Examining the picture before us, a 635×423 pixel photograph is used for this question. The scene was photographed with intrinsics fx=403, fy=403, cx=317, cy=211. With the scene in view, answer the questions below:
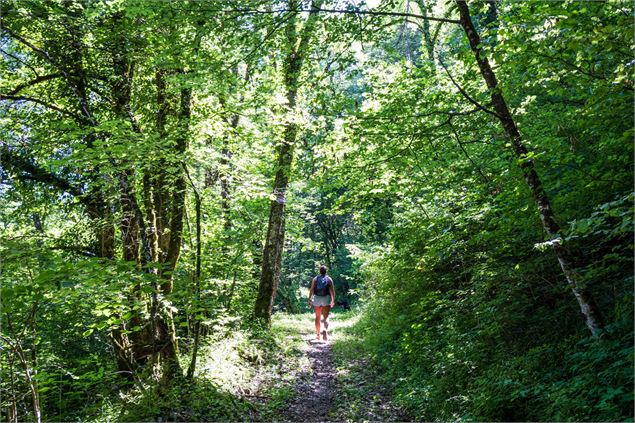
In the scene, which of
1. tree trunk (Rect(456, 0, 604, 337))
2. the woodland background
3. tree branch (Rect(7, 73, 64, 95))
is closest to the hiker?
the woodland background

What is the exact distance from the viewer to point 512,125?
17.0ft

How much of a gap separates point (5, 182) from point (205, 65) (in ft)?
16.0

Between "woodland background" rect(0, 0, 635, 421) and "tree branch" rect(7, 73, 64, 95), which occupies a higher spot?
"tree branch" rect(7, 73, 64, 95)

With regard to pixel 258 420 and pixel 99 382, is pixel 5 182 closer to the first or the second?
pixel 99 382

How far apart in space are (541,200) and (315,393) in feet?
17.4

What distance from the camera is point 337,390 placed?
7.73m

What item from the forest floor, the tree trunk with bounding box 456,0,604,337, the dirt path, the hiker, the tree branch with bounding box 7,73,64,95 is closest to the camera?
the tree trunk with bounding box 456,0,604,337

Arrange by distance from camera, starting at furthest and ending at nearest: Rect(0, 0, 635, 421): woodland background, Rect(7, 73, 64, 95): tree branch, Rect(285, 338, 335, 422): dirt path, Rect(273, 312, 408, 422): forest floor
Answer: Rect(7, 73, 64, 95): tree branch, Rect(285, 338, 335, 422): dirt path, Rect(273, 312, 408, 422): forest floor, Rect(0, 0, 635, 421): woodland background

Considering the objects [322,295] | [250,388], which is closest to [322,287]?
[322,295]

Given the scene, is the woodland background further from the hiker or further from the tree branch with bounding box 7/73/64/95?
the hiker

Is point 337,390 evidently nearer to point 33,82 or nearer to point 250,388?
point 250,388

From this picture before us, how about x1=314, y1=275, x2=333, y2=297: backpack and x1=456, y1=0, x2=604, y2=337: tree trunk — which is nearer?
x1=456, y1=0, x2=604, y2=337: tree trunk

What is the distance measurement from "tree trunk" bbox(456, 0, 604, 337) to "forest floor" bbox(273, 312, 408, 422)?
2.98 metres

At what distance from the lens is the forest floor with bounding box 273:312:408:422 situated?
21.0 feet
